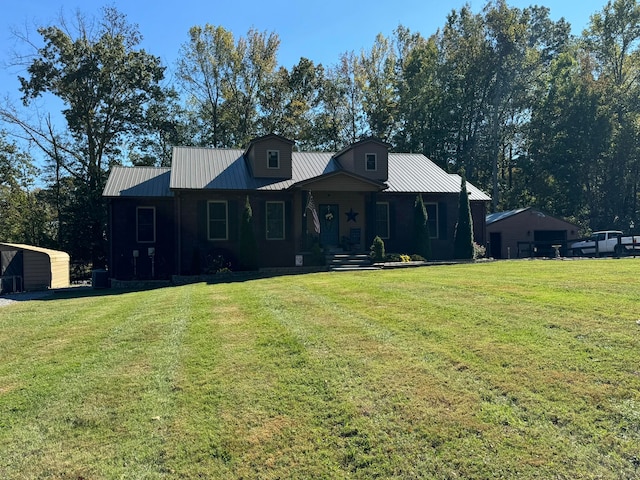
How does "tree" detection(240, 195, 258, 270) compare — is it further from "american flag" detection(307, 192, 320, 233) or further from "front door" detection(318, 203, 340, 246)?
"front door" detection(318, 203, 340, 246)

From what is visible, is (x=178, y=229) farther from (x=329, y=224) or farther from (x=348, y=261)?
(x=348, y=261)

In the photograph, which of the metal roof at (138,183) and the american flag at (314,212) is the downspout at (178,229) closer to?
the metal roof at (138,183)

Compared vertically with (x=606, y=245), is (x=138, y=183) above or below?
above

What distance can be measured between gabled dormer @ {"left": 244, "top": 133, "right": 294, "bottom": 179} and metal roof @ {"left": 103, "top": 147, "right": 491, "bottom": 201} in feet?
1.13

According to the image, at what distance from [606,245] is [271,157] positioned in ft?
59.9

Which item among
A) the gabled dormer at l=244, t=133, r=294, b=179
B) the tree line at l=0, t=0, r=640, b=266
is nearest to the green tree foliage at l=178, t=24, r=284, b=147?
the tree line at l=0, t=0, r=640, b=266

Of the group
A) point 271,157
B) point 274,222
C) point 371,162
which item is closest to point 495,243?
point 371,162

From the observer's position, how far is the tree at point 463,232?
2000 cm

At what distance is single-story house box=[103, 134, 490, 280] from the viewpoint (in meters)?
18.6

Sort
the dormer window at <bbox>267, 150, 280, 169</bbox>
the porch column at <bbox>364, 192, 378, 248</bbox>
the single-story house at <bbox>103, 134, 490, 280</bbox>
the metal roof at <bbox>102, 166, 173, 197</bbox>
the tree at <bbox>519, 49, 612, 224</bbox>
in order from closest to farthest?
the single-story house at <bbox>103, 134, 490, 280</bbox> < the metal roof at <bbox>102, 166, 173, 197</bbox> < the porch column at <bbox>364, 192, 378, 248</bbox> < the dormer window at <bbox>267, 150, 280, 169</bbox> < the tree at <bbox>519, 49, 612, 224</bbox>

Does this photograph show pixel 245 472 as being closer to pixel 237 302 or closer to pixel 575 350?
pixel 575 350

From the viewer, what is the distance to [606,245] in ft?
81.8

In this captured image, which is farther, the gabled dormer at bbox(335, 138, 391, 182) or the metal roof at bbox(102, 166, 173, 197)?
the gabled dormer at bbox(335, 138, 391, 182)

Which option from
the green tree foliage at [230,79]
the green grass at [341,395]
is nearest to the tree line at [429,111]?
the green tree foliage at [230,79]
